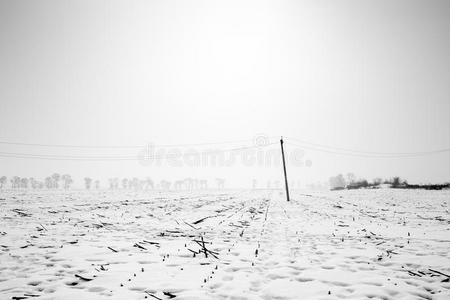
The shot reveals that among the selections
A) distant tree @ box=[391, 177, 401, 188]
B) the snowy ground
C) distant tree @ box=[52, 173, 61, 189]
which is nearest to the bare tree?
distant tree @ box=[52, 173, 61, 189]

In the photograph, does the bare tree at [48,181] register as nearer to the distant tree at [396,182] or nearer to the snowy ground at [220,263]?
the snowy ground at [220,263]

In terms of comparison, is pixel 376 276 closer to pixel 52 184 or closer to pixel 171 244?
pixel 171 244

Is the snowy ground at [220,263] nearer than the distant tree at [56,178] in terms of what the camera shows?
Yes

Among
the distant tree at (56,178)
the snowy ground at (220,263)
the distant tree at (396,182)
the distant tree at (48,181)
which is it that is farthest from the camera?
the distant tree at (48,181)

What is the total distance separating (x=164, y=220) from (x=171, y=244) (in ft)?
21.6

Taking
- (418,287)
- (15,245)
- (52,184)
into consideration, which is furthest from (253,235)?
(52,184)

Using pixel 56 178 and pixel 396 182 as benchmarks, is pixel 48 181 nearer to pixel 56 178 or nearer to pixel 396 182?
pixel 56 178

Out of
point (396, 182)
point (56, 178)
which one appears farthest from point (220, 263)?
point (56, 178)

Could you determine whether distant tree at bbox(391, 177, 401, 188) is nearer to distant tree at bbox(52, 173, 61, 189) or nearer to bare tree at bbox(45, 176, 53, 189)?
distant tree at bbox(52, 173, 61, 189)

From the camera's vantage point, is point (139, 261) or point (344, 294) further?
point (139, 261)

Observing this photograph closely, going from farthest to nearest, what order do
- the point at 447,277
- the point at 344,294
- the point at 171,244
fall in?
the point at 171,244, the point at 447,277, the point at 344,294

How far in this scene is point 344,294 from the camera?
5953 millimetres

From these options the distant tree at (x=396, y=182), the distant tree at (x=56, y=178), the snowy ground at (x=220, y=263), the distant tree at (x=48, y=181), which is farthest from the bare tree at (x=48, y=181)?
the distant tree at (x=396, y=182)

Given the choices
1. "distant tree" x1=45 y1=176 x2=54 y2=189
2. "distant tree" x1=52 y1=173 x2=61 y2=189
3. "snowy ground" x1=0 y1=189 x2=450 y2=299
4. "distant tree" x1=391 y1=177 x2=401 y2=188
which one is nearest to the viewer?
"snowy ground" x1=0 y1=189 x2=450 y2=299
